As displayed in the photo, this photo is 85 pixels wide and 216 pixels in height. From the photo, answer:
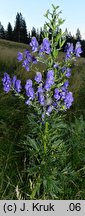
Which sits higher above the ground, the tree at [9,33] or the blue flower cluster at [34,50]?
the tree at [9,33]

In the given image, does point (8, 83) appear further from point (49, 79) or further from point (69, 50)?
point (69, 50)

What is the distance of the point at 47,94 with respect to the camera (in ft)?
13.9

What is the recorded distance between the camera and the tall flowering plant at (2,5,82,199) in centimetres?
417

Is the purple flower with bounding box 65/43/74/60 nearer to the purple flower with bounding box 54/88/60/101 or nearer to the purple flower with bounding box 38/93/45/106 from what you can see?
the purple flower with bounding box 54/88/60/101

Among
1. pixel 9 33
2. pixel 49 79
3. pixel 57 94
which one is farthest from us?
pixel 9 33

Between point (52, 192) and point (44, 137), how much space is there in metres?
0.52

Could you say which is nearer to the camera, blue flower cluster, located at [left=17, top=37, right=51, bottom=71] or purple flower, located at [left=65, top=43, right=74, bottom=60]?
blue flower cluster, located at [left=17, top=37, right=51, bottom=71]

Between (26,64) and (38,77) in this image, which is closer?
(38,77)

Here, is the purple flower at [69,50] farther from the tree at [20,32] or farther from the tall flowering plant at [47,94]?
the tree at [20,32]

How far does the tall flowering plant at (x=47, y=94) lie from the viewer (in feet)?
13.7

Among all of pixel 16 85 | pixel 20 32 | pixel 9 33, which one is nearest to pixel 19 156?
pixel 16 85

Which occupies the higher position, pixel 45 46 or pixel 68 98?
pixel 45 46

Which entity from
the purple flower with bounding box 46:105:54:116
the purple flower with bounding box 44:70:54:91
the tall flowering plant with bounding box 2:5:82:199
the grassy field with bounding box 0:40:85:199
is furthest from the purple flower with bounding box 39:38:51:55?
the purple flower with bounding box 46:105:54:116

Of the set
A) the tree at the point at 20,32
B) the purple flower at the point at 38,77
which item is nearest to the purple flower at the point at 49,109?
the purple flower at the point at 38,77
